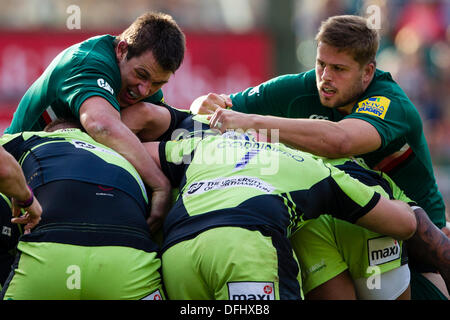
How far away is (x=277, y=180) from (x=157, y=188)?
77 centimetres

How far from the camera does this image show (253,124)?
4.27 m

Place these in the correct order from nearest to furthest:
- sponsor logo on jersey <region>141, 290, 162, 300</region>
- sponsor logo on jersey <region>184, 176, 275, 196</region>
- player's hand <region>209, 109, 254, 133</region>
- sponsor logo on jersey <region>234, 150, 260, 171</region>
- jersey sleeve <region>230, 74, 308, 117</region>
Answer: sponsor logo on jersey <region>141, 290, 162, 300</region> → sponsor logo on jersey <region>184, 176, 275, 196</region> → sponsor logo on jersey <region>234, 150, 260, 171</region> → player's hand <region>209, 109, 254, 133</region> → jersey sleeve <region>230, 74, 308, 117</region>

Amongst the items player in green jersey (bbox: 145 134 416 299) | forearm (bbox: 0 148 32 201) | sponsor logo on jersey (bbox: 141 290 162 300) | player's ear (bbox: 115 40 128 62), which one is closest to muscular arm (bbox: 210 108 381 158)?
player in green jersey (bbox: 145 134 416 299)

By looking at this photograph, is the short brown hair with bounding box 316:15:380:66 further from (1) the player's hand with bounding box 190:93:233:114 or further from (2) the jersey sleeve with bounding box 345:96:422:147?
(1) the player's hand with bounding box 190:93:233:114

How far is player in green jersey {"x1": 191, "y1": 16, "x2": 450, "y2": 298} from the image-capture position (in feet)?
14.5

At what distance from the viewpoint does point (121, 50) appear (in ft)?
15.4

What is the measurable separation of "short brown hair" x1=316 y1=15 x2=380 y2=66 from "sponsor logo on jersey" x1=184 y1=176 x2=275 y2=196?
5.42 ft

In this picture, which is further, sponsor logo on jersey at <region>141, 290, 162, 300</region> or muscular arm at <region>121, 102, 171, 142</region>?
muscular arm at <region>121, 102, 171, 142</region>

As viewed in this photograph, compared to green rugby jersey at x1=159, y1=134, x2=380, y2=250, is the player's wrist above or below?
above

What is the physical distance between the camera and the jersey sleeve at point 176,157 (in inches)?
155

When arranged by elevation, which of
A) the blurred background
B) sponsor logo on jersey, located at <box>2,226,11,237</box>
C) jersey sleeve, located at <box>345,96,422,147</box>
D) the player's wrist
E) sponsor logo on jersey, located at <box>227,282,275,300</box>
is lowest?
the blurred background

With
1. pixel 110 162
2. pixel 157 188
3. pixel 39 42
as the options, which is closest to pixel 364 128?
pixel 157 188

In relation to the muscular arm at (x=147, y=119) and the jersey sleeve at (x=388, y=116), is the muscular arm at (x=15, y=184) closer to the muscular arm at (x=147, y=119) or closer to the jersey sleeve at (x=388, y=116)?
the muscular arm at (x=147, y=119)
